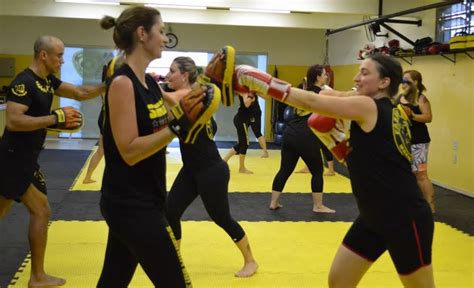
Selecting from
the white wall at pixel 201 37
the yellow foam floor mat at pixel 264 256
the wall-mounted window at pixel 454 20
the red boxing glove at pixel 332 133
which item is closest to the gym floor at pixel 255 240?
the yellow foam floor mat at pixel 264 256

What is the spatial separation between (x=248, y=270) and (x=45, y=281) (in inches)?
53.3

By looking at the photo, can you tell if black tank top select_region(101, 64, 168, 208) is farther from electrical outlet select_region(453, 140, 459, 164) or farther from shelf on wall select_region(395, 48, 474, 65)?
electrical outlet select_region(453, 140, 459, 164)

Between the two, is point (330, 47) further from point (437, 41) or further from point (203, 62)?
point (437, 41)

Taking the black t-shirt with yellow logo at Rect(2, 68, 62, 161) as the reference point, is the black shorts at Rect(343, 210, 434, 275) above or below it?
below

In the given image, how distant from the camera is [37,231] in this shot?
349cm

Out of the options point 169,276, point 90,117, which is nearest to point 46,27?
point 90,117

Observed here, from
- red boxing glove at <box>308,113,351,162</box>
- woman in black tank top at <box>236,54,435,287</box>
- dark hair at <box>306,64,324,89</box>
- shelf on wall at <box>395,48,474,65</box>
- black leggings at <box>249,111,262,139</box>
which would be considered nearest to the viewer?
woman in black tank top at <box>236,54,435,287</box>

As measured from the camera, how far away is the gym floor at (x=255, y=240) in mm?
3881

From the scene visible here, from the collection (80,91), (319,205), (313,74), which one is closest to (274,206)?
(319,205)

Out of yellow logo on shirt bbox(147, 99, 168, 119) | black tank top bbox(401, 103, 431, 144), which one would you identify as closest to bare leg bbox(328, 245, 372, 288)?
yellow logo on shirt bbox(147, 99, 168, 119)

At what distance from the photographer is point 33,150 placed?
343cm

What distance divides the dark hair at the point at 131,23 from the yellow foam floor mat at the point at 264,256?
202cm

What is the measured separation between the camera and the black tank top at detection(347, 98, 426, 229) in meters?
2.41

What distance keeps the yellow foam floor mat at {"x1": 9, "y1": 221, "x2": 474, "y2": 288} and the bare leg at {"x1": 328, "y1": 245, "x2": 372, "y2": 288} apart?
115cm
